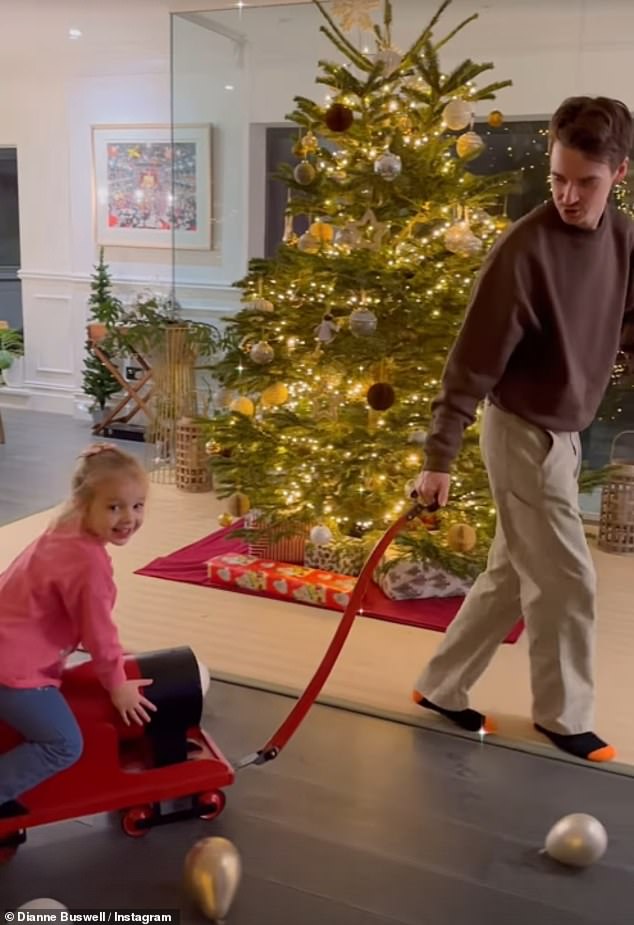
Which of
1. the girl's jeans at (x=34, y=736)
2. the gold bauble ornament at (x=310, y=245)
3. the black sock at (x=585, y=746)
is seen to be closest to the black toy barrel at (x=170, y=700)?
the girl's jeans at (x=34, y=736)

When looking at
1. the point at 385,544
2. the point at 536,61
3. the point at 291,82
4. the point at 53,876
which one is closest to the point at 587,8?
the point at 536,61

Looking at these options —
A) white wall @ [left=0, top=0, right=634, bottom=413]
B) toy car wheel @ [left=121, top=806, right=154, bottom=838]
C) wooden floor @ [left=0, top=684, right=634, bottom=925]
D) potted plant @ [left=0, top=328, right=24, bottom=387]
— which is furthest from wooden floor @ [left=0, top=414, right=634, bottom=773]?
potted plant @ [left=0, top=328, right=24, bottom=387]

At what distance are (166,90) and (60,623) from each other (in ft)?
15.6

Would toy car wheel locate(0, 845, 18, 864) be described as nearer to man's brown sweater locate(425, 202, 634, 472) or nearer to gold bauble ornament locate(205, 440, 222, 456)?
man's brown sweater locate(425, 202, 634, 472)

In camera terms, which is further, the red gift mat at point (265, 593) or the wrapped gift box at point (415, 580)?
the wrapped gift box at point (415, 580)

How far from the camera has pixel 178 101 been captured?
5258 millimetres

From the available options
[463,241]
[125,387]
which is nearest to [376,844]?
[463,241]

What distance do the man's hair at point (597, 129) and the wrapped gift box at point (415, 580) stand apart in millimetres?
1644

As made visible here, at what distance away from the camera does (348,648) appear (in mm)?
2902

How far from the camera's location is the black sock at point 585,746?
2242mm

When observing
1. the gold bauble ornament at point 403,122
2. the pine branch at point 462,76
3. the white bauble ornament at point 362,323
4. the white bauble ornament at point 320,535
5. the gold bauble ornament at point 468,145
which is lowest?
the white bauble ornament at point 320,535

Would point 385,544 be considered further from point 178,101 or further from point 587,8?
point 178,101

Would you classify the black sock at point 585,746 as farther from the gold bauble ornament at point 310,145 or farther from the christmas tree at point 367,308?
the gold bauble ornament at point 310,145

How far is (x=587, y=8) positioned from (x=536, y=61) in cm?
30
